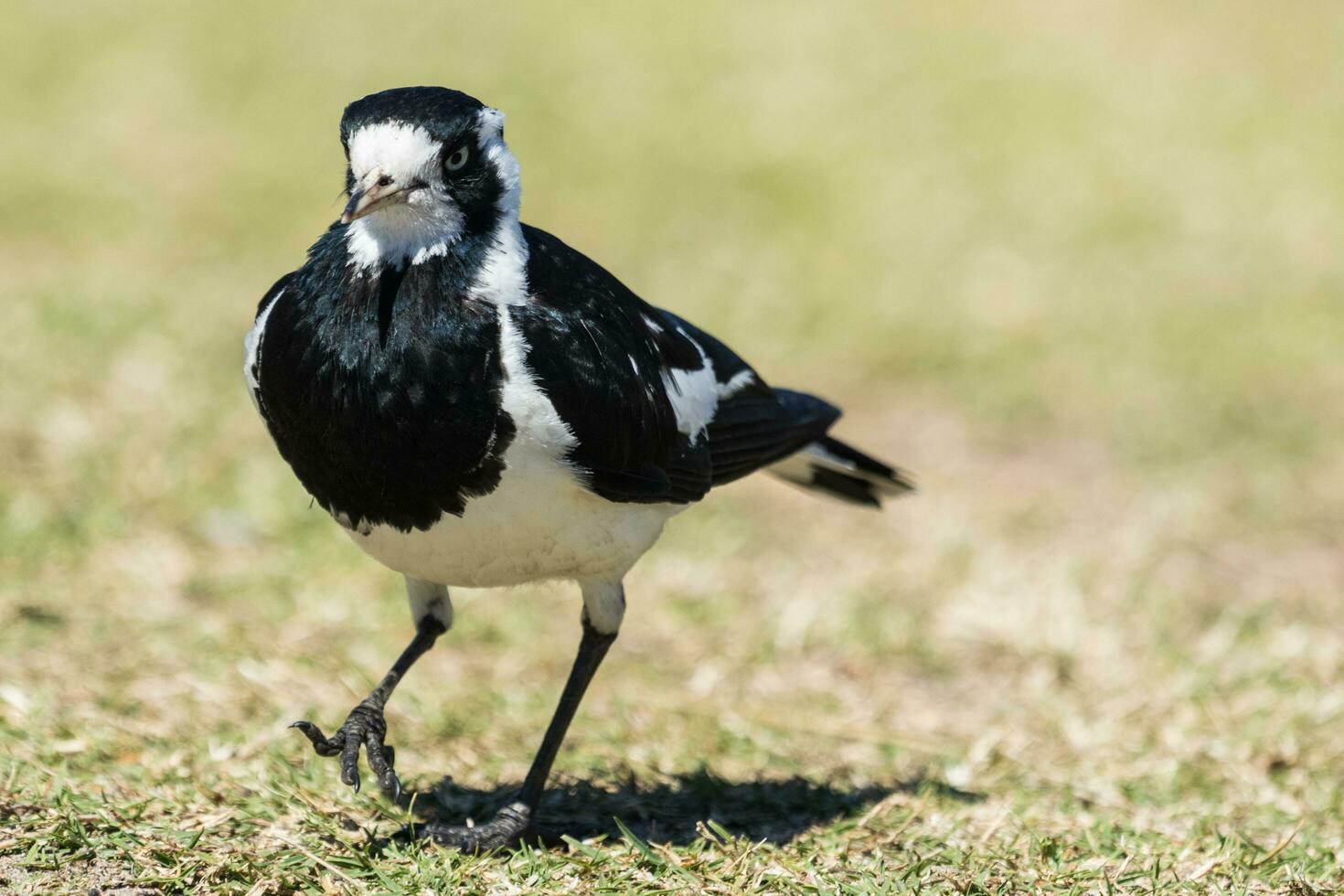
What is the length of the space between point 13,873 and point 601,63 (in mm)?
9843

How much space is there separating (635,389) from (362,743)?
1.03 metres

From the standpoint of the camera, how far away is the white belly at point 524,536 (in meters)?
3.40

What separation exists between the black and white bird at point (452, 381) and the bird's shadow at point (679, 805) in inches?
10.6

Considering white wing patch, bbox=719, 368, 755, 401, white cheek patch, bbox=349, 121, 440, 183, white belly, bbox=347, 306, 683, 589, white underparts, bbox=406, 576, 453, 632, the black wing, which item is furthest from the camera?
white wing patch, bbox=719, 368, 755, 401

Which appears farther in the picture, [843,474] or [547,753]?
[843,474]

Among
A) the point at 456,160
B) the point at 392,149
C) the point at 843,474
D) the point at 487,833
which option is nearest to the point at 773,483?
the point at 843,474

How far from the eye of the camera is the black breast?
333 cm

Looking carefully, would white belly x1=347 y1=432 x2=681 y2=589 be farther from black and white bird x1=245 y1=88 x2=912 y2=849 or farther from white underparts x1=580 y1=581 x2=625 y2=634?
white underparts x1=580 y1=581 x2=625 y2=634

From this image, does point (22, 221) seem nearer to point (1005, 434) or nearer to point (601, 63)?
point (601, 63)

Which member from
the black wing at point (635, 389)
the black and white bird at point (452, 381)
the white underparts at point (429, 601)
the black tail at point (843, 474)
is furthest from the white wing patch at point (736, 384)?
the white underparts at point (429, 601)

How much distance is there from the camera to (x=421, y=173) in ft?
10.9

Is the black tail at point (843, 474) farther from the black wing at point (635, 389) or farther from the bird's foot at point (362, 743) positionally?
the bird's foot at point (362, 743)

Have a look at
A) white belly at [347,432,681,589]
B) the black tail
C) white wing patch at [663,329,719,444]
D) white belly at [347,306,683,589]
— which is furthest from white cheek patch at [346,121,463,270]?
the black tail

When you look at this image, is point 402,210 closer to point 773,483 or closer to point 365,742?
point 365,742
